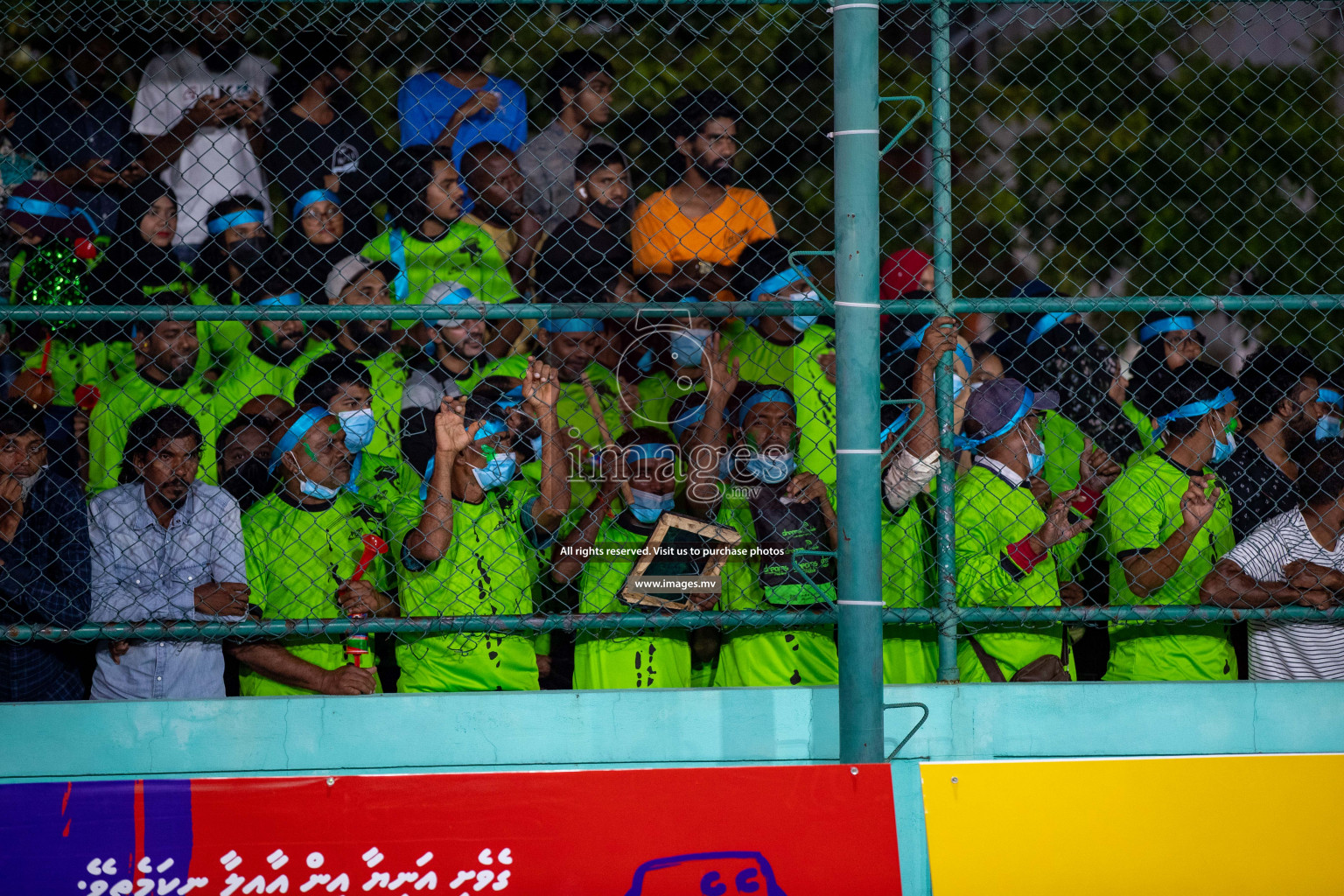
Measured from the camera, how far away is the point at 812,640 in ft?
12.0

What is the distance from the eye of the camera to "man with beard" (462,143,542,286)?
4570 mm

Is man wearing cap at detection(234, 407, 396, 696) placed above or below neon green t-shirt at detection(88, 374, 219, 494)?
below

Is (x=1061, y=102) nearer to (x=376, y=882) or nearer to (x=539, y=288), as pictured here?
(x=539, y=288)

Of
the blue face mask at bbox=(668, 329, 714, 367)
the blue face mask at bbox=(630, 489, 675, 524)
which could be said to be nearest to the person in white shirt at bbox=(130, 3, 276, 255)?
the blue face mask at bbox=(668, 329, 714, 367)

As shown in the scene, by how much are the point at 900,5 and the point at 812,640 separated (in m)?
1.80

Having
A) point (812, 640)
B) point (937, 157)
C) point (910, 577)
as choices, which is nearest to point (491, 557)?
point (812, 640)

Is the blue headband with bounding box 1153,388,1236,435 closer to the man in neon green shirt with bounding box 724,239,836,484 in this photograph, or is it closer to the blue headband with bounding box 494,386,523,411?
the man in neon green shirt with bounding box 724,239,836,484

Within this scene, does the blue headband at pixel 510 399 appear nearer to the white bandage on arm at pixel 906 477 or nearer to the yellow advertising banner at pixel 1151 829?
the white bandage on arm at pixel 906 477

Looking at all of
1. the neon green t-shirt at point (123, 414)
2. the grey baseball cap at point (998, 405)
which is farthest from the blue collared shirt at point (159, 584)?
the grey baseball cap at point (998, 405)

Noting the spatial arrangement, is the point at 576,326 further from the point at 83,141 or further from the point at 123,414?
the point at 83,141

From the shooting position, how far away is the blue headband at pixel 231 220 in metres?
4.50

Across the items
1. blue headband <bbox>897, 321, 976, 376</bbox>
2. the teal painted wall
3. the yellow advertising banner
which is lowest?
the yellow advertising banner

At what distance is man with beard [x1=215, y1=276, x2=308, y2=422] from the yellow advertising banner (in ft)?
8.93

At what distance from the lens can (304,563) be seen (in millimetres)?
3689
